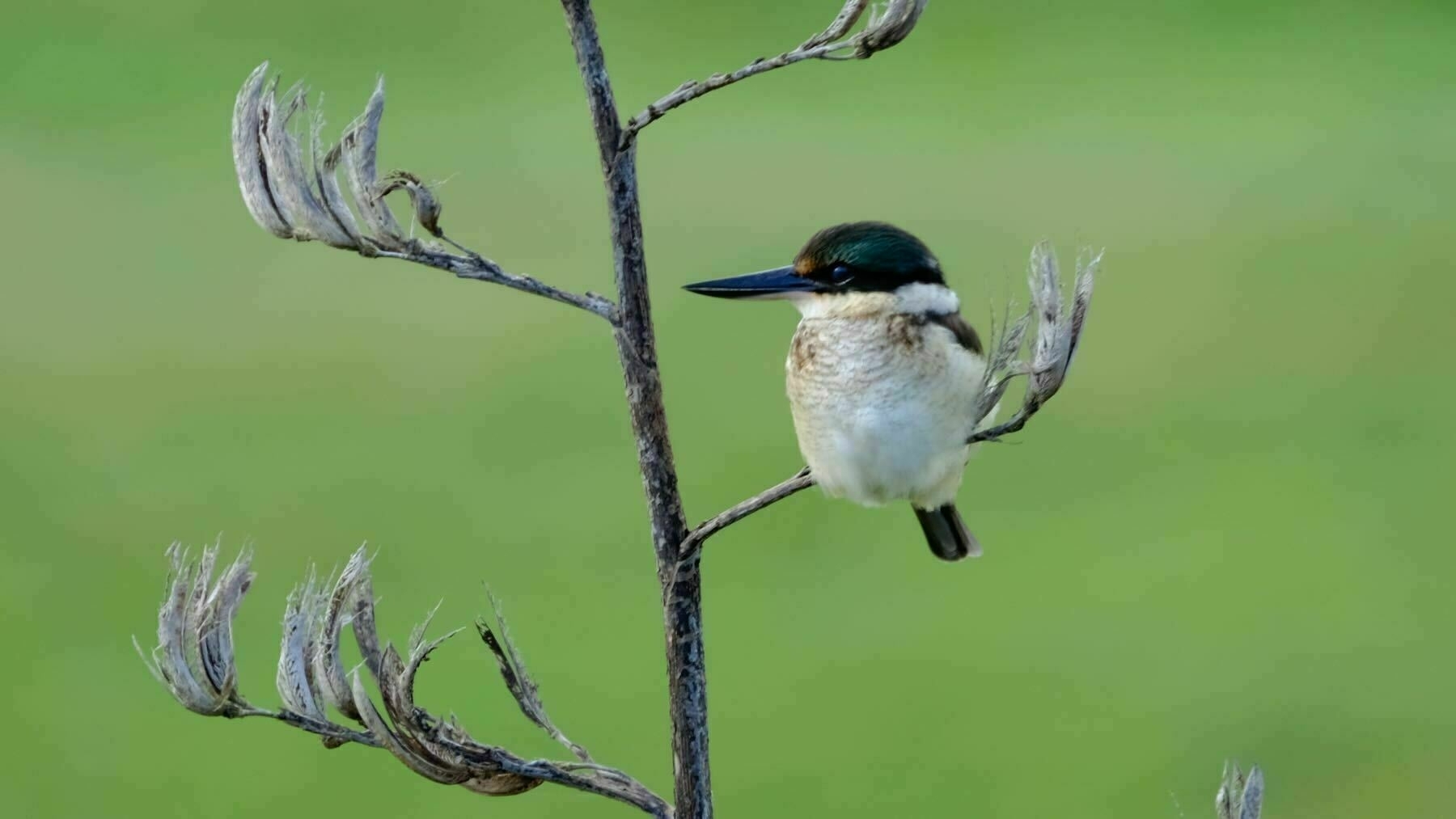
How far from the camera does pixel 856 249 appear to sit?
5.28ft

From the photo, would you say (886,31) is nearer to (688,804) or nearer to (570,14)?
(570,14)

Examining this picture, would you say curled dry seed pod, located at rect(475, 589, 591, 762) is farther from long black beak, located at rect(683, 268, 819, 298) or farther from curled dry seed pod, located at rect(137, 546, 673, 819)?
long black beak, located at rect(683, 268, 819, 298)

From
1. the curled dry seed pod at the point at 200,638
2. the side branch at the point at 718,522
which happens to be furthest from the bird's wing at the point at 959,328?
the curled dry seed pod at the point at 200,638

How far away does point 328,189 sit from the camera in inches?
46.8

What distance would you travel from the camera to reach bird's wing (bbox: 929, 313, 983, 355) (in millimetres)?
1750

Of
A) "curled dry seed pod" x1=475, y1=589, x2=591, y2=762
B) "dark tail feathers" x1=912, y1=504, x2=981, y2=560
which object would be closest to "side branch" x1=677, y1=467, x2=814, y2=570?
"curled dry seed pod" x1=475, y1=589, x2=591, y2=762

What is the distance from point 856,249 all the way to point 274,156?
668 mm

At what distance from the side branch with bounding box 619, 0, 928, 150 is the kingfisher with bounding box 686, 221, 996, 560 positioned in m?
0.36

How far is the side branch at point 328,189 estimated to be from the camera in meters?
1.18

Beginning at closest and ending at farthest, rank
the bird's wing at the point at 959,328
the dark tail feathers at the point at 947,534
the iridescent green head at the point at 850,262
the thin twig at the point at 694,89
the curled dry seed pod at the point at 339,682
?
the thin twig at the point at 694,89
the curled dry seed pod at the point at 339,682
the iridescent green head at the point at 850,262
the bird's wing at the point at 959,328
the dark tail feathers at the point at 947,534

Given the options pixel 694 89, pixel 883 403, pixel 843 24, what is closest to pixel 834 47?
pixel 843 24

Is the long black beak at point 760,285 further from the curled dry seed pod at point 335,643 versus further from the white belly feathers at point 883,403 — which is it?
the curled dry seed pod at point 335,643

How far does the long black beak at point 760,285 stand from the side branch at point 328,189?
167mm

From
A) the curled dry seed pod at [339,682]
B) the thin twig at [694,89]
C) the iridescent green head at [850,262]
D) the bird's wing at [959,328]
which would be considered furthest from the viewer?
the bird's wing at [959,328]
